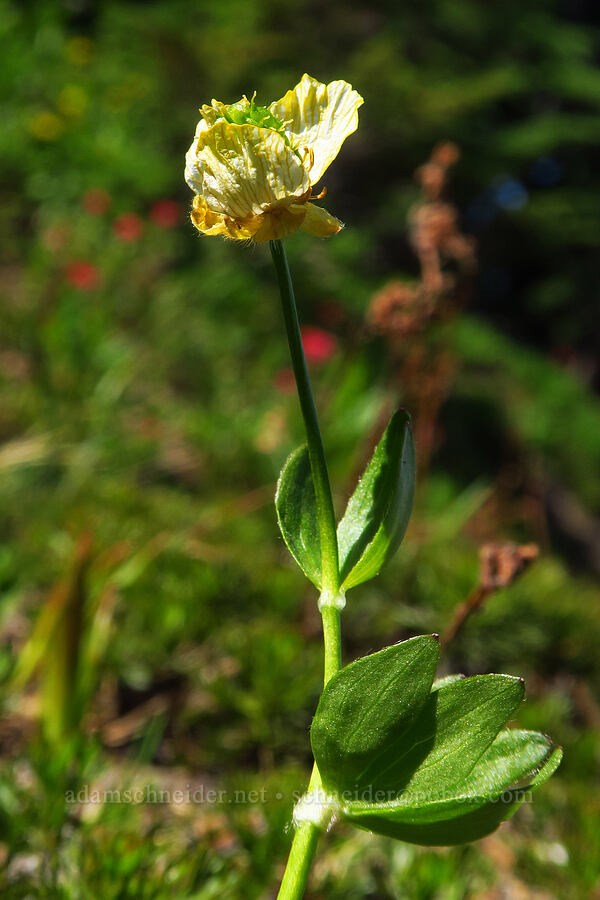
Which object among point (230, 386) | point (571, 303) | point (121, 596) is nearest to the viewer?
point (121, 596)

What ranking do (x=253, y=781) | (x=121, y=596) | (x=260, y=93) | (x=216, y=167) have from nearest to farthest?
(x=216, y=167)
(x=253, y=781)
(x=121, y=596)
(x=260, y=93)

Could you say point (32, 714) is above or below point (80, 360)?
below

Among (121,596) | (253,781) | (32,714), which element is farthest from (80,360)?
(253,781)

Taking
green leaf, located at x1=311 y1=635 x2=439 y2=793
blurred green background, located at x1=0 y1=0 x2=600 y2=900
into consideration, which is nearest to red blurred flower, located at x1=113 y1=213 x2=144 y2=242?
blurred green background, located at x1=0 y1=0 x2=600 y2=900

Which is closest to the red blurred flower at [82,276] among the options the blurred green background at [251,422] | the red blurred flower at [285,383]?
the blurred green background at [251,422]

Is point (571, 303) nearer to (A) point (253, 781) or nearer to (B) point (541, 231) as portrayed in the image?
(B) point (541, 231)

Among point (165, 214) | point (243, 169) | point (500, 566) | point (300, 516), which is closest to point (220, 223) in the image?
point (243, 169)
